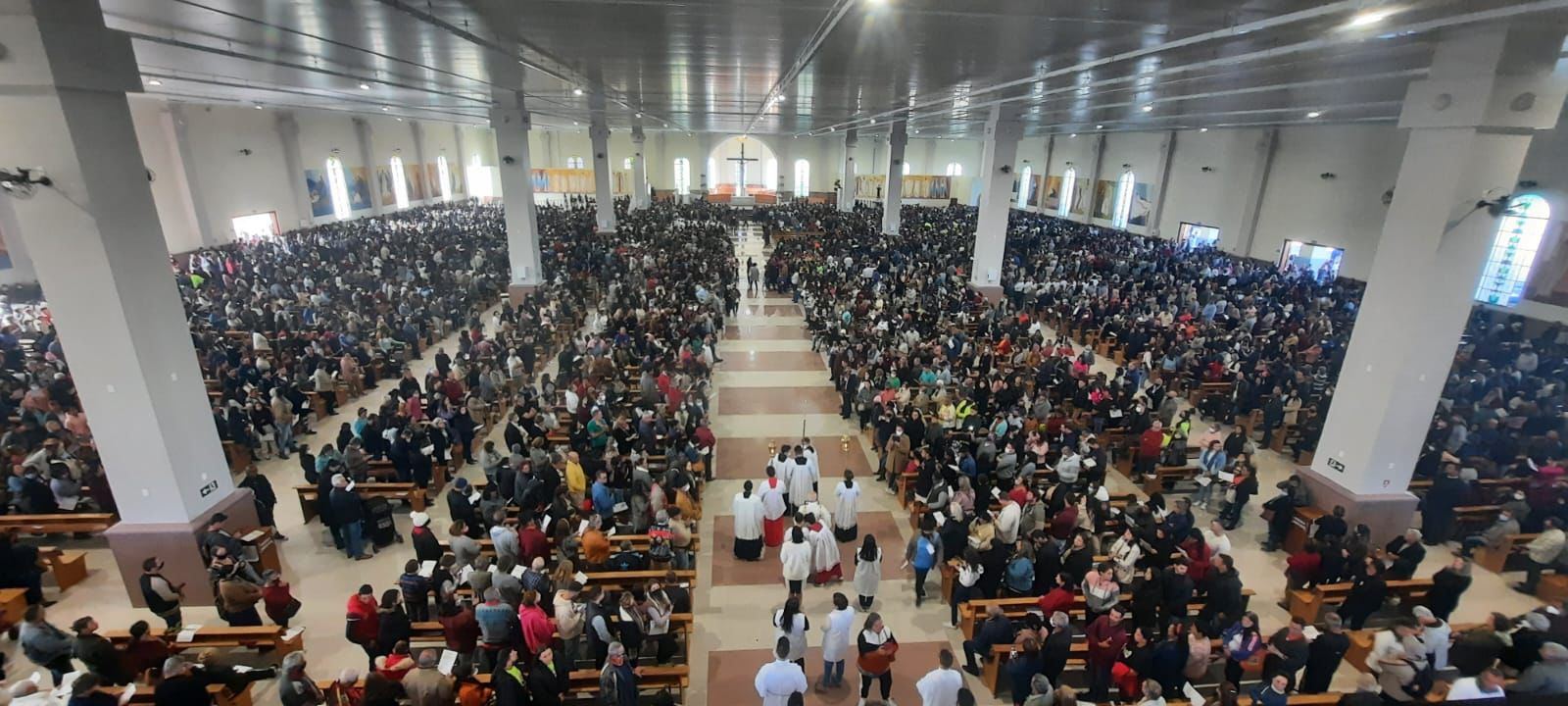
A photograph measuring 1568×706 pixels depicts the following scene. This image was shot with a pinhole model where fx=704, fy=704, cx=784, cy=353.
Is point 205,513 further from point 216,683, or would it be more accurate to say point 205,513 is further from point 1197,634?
point 1197,634

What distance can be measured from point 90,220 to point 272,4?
121 inches

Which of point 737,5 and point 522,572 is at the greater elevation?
point 737,5

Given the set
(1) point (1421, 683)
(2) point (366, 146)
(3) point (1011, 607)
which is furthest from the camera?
(2) point (366, 146)

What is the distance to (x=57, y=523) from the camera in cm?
827

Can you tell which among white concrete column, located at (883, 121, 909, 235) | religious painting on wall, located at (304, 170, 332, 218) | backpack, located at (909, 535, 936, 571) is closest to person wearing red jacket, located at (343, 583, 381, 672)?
backpack, located at (909, 535, 936, 571)

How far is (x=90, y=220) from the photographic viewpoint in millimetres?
6273

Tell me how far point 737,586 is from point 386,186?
36.7 meters

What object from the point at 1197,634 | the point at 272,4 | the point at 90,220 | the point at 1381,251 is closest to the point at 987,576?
the point at 1197,634

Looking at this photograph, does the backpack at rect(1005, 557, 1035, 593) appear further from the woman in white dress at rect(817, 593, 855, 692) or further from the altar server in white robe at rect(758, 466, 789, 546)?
the altar server in white robe at rect(758, 466, 789, 546)

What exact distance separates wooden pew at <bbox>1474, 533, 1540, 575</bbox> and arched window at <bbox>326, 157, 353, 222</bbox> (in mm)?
37914

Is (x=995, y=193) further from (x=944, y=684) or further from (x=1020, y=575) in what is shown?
(x=944, y=684)

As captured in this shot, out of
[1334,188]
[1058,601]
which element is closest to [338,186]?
[1058,601]

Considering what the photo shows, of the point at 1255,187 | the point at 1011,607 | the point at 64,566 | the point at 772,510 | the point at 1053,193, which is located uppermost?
the point at 1255,187

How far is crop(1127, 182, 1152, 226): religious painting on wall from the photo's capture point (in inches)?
1264
